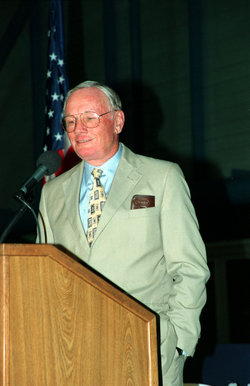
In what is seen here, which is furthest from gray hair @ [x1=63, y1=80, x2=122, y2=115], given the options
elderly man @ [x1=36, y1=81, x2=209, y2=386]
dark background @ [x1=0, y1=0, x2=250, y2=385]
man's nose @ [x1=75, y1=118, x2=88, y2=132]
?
dark background @ [x1=0, y1=0, x2=250, y2=385]

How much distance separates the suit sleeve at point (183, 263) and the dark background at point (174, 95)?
4.13m

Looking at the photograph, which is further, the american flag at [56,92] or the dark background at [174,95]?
the dark background at [174,95]

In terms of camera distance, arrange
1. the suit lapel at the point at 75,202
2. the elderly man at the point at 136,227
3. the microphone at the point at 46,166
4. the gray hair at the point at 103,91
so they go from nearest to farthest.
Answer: the microphone at the point at 46,166 < the elderly man at the point at 136,227 < the suit lapel at the point at 75,202 < the gray hair at the point at 103,91

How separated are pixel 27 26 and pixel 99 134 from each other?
21.4 ft

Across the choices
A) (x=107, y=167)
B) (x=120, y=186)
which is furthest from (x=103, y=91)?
(x=120, y=186)

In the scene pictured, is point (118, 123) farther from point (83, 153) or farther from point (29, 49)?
point (29, 49)

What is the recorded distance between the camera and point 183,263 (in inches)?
88.9

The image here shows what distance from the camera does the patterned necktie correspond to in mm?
2338

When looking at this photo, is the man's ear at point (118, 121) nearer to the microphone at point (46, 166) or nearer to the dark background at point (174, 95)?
the microphone at point (46, 166)

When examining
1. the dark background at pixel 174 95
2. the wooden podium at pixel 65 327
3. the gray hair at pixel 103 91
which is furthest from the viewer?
the dark background at pixel 174 95

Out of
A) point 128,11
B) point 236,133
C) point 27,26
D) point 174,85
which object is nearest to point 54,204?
point 236,133

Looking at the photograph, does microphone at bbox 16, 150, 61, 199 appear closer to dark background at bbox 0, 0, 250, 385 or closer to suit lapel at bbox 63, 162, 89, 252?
suit lapel at bbox 63, 162, 89, 252

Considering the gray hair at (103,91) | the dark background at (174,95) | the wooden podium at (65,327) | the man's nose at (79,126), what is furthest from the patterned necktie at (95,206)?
the dark background at (174,95)

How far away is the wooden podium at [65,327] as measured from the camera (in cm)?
166
